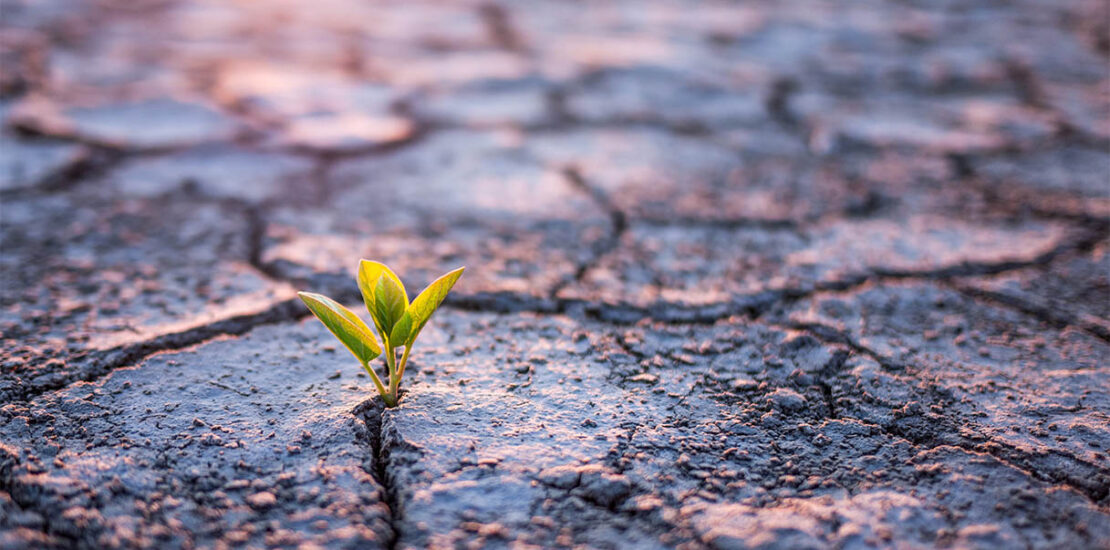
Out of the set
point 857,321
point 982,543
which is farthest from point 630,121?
point 982,543

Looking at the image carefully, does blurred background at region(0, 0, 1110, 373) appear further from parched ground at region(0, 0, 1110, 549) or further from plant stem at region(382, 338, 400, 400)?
plant stem at region(382, 338, 400, 400)

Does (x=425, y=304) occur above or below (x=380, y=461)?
above

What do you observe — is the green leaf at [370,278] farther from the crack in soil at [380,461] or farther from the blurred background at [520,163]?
the blurred background at [520,163]

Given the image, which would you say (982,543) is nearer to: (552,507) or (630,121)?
(552,507)

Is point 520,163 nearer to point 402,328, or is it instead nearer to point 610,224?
point 610,224

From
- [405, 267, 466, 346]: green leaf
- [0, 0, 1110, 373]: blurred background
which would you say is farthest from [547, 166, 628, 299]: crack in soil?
[405, 267, 466, 346]: green leaf

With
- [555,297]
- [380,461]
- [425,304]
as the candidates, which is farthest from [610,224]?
[380,461]
